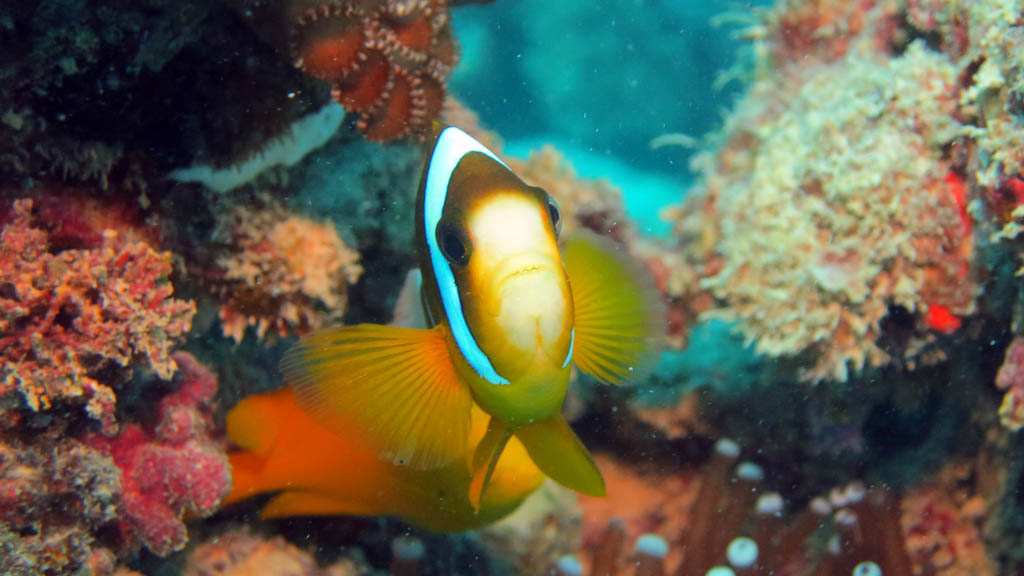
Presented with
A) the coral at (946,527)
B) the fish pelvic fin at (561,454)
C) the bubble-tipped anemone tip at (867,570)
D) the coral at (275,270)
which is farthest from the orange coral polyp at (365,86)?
the coral at (946,527)

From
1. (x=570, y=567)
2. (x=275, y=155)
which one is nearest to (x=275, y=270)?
(x=275, y=155)

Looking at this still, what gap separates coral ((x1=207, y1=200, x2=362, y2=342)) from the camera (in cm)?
259

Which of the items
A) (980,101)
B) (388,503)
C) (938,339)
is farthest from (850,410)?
(388,503)

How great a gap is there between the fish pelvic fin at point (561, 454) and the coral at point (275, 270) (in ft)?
4.52

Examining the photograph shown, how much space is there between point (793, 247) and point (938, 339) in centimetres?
84

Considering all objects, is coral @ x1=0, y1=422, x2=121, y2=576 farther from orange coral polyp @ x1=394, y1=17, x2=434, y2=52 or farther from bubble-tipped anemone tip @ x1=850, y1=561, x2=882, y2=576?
bubble-tipped anemone tip @ x1=850, y1=561, x2=882, y2=576

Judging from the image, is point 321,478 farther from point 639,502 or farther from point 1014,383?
point 1014,383

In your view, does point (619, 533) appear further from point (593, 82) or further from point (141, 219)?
point (593, 82)

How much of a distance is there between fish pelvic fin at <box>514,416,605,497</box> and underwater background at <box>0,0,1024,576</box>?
1.67ft

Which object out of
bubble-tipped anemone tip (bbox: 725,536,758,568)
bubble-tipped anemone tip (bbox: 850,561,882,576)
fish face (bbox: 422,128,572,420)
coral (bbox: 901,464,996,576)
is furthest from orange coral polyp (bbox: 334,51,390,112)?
coral (bbox: 901,464,996,576)

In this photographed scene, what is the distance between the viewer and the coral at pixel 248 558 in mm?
2580

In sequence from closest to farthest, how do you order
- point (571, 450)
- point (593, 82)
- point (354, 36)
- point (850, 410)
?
point (571, 450) < point (354, 36) < point (850, 410) < point (593, 82)

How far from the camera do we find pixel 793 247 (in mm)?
3105

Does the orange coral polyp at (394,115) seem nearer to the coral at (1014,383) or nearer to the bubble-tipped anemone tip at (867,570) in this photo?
the coral at (1014,383)
